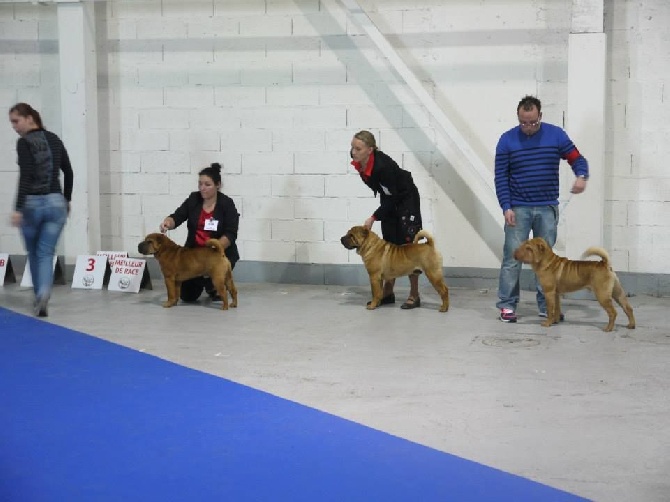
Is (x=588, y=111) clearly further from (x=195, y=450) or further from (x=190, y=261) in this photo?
(x=195, y=450)

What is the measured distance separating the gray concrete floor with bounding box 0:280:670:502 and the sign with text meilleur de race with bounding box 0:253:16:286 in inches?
18.7

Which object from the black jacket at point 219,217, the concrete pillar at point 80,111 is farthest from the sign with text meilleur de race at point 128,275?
the black jacket at point 219,217

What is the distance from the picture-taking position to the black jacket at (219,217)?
788 centimetres

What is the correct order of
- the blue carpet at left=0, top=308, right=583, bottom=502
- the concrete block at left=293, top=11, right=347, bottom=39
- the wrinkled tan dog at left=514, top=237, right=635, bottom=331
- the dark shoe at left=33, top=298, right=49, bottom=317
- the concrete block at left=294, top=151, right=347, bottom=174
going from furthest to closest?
the concrete block at left=294, top=151, right=347, bottom=174
the concrete block at left=293, top=11, right=347, bottom=39
the dark shoe at left=33, top=298, right=49, bottom=317
the wrinkled tan dog at left=514, top=237, right=635, bottom=331
the blue carpet at left=0, top=308, right=583, bottom=502

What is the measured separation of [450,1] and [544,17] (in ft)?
2.69

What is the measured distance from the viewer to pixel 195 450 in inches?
167

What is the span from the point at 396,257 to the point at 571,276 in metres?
1.37

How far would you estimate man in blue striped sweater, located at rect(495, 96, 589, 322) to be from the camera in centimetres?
694

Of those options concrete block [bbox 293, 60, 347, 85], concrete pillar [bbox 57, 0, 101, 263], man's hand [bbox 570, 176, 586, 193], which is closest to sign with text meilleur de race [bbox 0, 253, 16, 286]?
concrete pillar [bbox 57, 0, 101, 263]

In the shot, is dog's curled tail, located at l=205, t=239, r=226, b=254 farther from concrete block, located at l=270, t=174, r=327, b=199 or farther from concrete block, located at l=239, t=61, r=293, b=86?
concrete block, located at l=239, t=61, r=293, b=86

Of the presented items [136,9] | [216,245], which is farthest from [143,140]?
[216,245]

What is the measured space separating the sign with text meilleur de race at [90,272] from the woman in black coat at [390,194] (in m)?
2.67

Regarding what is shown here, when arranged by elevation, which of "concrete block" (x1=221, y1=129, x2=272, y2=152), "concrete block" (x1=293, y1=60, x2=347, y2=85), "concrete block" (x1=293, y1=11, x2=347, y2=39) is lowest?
"concrete block" (x1=221, y1=129, x2=272, y2=152)

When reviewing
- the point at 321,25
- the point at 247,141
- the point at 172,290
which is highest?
the point at 321,25
